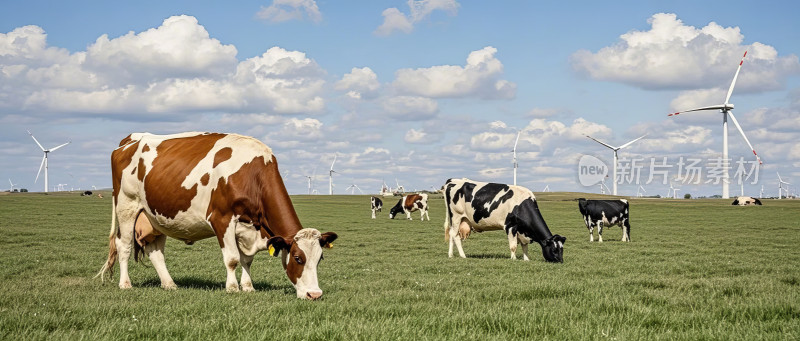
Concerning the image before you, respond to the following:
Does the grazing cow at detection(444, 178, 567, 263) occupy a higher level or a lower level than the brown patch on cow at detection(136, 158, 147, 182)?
lower

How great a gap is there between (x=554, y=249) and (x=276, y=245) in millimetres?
10214

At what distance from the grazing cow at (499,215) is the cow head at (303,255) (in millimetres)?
9715

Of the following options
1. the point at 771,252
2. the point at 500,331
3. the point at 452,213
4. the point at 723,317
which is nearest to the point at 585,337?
the point at 500,331

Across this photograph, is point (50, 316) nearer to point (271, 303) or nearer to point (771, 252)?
point (271, 303)

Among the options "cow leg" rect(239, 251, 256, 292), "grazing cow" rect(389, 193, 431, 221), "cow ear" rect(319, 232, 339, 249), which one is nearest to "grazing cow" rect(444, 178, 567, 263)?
"cow leg" rect(239, 251, 256, 292)

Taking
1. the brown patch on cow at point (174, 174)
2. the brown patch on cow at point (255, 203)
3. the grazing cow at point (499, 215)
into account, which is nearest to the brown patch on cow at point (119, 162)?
the brown patch on cow at point (174, 174)

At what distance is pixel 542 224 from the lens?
18.6 meters

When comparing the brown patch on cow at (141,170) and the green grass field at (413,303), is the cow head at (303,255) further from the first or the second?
the brown patch on cow at (141,170)

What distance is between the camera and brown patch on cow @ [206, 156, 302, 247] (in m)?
9.95

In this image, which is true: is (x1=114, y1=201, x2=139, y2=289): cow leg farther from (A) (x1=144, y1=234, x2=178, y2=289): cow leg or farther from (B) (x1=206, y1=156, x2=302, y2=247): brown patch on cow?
(B) (x1=206, y1=156, x2=302, y2=247): brown patch on cow

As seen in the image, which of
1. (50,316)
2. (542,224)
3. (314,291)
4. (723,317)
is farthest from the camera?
(542,224)

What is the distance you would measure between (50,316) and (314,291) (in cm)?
330

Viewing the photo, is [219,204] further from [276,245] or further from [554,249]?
[554,249]

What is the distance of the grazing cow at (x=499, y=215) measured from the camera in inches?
725
